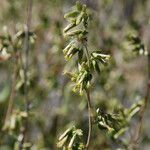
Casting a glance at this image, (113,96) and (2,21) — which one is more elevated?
(2,21)

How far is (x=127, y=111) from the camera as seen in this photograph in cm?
340

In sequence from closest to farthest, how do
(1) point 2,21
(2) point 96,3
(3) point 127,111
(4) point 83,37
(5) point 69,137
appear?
(4) point 83,37 → (5) point 69,137 → (3) point 127,111 → (1) point 2,21 → (2) point 96,3

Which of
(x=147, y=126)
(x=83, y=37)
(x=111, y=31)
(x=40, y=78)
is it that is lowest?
(x=147, y=126)

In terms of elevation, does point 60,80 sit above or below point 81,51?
below

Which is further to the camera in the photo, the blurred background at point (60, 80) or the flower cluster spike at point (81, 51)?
the blurred background at point (60, 80)

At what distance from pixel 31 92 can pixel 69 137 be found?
2704 millimetres

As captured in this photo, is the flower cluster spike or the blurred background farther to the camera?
the blurred background

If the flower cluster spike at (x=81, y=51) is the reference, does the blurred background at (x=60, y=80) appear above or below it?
below

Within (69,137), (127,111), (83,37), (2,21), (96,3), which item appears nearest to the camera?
(83,37)

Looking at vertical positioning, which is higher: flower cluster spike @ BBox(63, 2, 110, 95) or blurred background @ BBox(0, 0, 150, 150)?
flower cluster spike @ BBox(63, 2, 110, 95)

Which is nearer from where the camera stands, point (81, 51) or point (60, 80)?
point (81, 51)

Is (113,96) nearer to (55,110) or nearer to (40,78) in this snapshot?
(55,110)

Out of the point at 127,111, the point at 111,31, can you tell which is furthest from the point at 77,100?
the point at 127,111

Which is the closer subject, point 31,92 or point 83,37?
point 83,37
